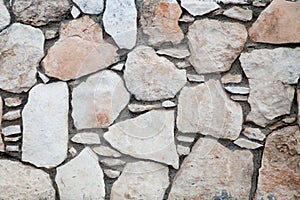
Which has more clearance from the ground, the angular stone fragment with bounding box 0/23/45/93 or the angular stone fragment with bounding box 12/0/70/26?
the angular stone fragment with bounding box 12/0/70/26

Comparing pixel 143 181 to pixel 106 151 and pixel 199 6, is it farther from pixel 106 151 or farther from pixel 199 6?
pixel 199 6

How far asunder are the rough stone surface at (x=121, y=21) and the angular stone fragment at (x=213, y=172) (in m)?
0.45

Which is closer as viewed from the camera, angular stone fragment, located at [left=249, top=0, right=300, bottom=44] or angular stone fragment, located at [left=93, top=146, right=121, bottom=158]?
angular stone fragment, located at [left=249, top=0, right=300, bottom=44]

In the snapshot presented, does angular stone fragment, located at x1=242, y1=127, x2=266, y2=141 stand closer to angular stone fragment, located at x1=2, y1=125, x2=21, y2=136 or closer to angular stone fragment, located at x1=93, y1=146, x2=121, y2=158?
angular stone fragment, located at x1=93, y1=146, x2=121, y2=158

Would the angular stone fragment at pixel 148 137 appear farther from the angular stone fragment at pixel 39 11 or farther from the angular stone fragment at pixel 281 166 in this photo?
the angular stone fragment at pixel 39 11

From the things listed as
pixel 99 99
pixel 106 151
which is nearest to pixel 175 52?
pixel 99 99

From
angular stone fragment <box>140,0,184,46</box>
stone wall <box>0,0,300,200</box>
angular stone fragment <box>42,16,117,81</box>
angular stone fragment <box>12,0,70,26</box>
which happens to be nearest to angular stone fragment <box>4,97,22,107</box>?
stone wall <box>0,0,300,200</box>

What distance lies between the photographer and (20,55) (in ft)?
6.19

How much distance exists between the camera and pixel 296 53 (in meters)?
1.81

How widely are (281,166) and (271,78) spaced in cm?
31

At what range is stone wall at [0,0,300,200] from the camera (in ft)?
6.00

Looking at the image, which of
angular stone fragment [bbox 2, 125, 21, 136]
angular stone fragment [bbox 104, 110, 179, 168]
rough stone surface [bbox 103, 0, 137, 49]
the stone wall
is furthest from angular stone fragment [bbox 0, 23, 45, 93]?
angular stone fragment [bbox 104, 110, 179, 168]

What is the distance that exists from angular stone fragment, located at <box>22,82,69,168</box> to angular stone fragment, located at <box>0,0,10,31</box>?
0.25 m

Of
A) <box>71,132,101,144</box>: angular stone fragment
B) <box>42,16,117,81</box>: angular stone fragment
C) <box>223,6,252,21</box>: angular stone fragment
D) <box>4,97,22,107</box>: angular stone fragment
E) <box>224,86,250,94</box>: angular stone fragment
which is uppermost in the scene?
<box>223,6,252,21</box>: angular stone fragment
